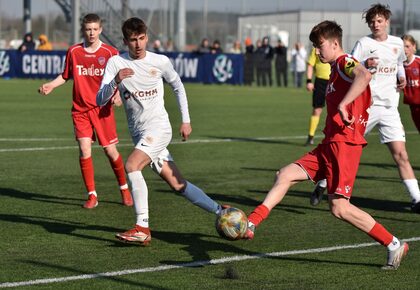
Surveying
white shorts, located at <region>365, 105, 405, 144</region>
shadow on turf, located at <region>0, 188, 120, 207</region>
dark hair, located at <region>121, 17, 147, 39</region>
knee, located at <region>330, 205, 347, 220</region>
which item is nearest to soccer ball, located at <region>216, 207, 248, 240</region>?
knee, located at <region>330, 205, 347, 220</region>

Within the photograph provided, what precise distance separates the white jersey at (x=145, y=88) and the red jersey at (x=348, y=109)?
158 centimetres

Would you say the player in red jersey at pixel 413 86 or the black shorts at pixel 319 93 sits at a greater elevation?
the player in red jersey at pixel 413 86

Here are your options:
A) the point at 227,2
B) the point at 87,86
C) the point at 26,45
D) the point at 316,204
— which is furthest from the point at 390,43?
the point at 227,2

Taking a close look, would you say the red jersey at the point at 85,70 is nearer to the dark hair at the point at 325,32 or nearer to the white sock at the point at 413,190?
the white sock at the point at 413,190

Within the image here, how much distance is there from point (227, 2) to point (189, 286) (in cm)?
6497

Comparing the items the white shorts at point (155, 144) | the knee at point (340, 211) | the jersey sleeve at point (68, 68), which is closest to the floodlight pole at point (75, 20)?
the jersey sleeve at point (68, 68)

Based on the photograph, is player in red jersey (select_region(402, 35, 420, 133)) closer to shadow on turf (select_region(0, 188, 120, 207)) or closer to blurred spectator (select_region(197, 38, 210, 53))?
shadow on turf (select_region(0, 188, 120, 207))

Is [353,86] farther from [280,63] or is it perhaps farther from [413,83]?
[280,63]

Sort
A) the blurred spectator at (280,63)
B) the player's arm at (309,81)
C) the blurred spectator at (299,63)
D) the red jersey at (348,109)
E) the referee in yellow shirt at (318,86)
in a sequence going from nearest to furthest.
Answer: the red jersey at (348,109)
the player's arm at (309,81)
the referee in yellow shirt at (318,86)
the blurred spectator at (280,63)
the blurred spectator at (299,63)

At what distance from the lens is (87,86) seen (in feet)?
38.3

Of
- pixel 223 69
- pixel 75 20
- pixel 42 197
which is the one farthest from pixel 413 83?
pixel 75 20

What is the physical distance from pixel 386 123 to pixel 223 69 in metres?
31.3

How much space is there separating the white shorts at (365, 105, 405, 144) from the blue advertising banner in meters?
30.6

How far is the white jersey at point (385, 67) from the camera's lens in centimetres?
1148
